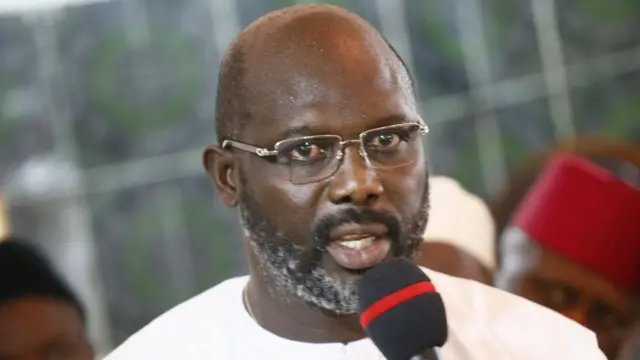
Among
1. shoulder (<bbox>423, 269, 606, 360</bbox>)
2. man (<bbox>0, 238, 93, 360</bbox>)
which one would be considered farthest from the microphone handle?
man (<bbox>0, 238, 93, 360</bbox>)

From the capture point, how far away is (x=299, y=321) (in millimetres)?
833

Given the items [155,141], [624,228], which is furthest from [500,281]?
[155,141]

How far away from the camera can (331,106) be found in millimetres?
771

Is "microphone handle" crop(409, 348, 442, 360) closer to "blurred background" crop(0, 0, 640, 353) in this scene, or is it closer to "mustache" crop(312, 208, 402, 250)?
"mustache" crop(312, 208, 402, 250)

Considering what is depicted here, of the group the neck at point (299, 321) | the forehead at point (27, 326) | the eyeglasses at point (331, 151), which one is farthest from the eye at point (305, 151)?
the forehead at point (27, 326)

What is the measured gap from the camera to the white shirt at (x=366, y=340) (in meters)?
0.84

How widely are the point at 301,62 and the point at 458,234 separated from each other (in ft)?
1.15

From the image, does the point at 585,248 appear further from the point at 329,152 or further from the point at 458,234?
the point at 329,152

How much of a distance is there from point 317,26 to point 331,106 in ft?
0.24

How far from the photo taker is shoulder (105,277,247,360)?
85cm

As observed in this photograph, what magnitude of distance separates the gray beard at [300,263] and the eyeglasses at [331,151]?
55 millimetres

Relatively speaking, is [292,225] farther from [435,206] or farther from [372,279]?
[435,206]

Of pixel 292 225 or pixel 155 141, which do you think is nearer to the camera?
pixel 292 225

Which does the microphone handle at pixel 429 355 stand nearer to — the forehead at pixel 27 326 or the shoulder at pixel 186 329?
the shoulder at pixel 186 329
